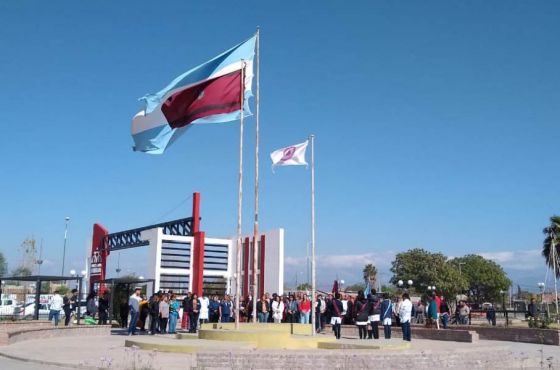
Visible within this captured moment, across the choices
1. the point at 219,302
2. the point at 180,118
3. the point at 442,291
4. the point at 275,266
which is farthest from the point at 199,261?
the point at 442,291

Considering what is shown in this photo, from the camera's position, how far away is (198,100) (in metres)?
18.6

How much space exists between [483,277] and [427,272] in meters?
24.5

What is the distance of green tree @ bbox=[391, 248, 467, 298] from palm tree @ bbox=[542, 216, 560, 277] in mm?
16701

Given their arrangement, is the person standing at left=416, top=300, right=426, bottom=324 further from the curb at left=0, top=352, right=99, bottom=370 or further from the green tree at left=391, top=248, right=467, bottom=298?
the green tree at left=391, top=248, right=467, bottom=298

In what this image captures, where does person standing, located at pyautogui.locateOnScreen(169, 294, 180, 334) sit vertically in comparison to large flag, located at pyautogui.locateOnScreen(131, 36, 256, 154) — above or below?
below

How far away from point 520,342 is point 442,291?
49.4 meters

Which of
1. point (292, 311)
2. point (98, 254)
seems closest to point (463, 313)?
point (292, 311)

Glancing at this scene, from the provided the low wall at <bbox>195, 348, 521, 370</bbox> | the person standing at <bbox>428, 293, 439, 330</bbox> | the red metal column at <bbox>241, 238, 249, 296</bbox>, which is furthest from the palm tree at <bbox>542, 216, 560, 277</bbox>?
the low wall at <bbox>195, 348, 521, 370</bbox>

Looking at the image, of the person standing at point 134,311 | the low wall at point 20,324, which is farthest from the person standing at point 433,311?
the low wall at point 20,324

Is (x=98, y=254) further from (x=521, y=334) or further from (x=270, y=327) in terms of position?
(x=521, y=334)

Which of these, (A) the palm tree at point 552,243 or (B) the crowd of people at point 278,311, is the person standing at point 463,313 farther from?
(A) the palm tree at point 552,243

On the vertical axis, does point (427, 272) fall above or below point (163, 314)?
above

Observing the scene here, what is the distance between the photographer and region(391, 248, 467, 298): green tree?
231 feet

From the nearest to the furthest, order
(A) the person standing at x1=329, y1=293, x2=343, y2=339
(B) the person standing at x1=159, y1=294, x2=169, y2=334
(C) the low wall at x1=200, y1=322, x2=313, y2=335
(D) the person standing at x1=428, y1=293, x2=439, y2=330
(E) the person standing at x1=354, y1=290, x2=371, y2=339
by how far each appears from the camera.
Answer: (C) the low wall at x1=200, y1=322, x2=313, y2=335, (E) the person standing at x1=354, y1=290, x2=371, y2=339, (A) the person standing at x1=329, y1=293, x2=343, y2=339, (B) the person standing at x1=159, y1=294, x2=169, y2=334, (D) the person standing at x1=428, y1=293, x2=439, y2=330
